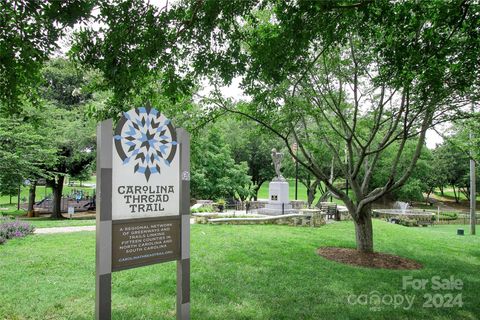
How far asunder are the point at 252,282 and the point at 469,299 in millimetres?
3746

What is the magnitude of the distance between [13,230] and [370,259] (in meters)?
10.1

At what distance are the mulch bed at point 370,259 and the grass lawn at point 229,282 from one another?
38cm

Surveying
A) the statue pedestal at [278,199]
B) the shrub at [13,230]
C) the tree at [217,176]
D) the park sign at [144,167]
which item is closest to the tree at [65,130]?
the shrub at [13,230]

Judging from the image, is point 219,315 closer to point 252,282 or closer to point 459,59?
point 252,282

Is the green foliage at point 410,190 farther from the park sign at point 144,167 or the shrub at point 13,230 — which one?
the park sign at point 144,167

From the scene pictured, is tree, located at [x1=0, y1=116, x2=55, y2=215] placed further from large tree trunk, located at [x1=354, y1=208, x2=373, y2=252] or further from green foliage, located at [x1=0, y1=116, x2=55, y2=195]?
large tree trunk, located at [x1=354, y1=208, x2=373, y2=252]

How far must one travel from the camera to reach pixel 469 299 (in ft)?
19.6

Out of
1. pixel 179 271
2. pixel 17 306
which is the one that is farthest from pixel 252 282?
pixel 17 306

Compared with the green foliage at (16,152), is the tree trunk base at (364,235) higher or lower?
lower

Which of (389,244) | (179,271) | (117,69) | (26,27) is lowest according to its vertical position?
(389,244)

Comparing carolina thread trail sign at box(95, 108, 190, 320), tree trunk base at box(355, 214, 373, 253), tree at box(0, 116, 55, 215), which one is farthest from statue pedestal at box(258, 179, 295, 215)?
carolina thread trail sign at box(95, 108, 190, 320)

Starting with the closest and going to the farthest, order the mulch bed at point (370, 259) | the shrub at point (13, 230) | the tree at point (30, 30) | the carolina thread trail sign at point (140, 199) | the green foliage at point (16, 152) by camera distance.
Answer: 1. the carolina thread trail sign at point (140, 199)
2. the tree at point (30, 30)
3. the mulch bed at point (370, 259)
4. the shrub at point (13, 230)
5. the green foliage at point (16, 152)

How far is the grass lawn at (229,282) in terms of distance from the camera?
5031 mm

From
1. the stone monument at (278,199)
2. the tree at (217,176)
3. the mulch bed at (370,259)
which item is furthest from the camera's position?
the tree at (217,176)
